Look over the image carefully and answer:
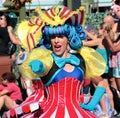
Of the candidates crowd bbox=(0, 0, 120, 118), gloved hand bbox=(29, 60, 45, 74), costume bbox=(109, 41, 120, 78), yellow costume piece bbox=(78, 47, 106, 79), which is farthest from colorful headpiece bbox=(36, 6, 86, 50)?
costume bbox=(109, 41, 120, 78)

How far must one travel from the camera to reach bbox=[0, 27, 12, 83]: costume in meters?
8.27

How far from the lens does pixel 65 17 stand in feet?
13.7

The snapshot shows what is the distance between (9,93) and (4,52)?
5.16ft

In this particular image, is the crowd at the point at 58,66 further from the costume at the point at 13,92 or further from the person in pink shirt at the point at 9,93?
the costume at the point at 13,92

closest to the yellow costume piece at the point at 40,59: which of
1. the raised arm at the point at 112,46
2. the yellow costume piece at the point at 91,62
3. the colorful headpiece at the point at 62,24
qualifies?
the colorful headpiece at the point at 62,24

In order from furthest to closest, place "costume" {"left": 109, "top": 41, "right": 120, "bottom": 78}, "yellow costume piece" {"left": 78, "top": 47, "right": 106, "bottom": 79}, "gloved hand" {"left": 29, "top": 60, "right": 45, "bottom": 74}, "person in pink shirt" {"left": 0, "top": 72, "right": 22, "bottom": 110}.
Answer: "costume" {"left": 109, "top": 41, "right": 120, "bottom": 78} < "person in pink shirt" {"left": 0, "top": 72, "right": 22, "bottom": 110} < "yellow costume piece" {"left": 78, "top": 47, "right": 106, "bottom": 79} < "gloved hand" {"left": 29, "top": 60, "right": 45, "bottom": 74}

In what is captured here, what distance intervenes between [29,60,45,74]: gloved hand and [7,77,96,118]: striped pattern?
0.80 ft

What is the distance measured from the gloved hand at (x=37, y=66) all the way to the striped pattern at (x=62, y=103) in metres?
0.24

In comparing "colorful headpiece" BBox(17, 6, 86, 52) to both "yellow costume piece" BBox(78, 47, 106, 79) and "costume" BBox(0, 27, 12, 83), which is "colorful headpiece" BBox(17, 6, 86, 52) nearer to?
"yellow costume piece" BBox(78, 47, 106, 79)

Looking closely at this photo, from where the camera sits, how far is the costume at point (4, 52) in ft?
27.1

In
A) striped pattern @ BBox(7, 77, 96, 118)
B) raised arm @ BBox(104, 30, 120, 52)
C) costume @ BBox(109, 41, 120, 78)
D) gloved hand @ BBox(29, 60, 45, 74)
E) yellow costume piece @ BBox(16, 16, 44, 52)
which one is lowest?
costume @ BBox(109, 41, 120, 78)

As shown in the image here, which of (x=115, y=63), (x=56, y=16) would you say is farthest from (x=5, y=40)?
(x=56, y=16)

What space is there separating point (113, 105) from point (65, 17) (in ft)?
10.9

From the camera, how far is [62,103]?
4145 mm
